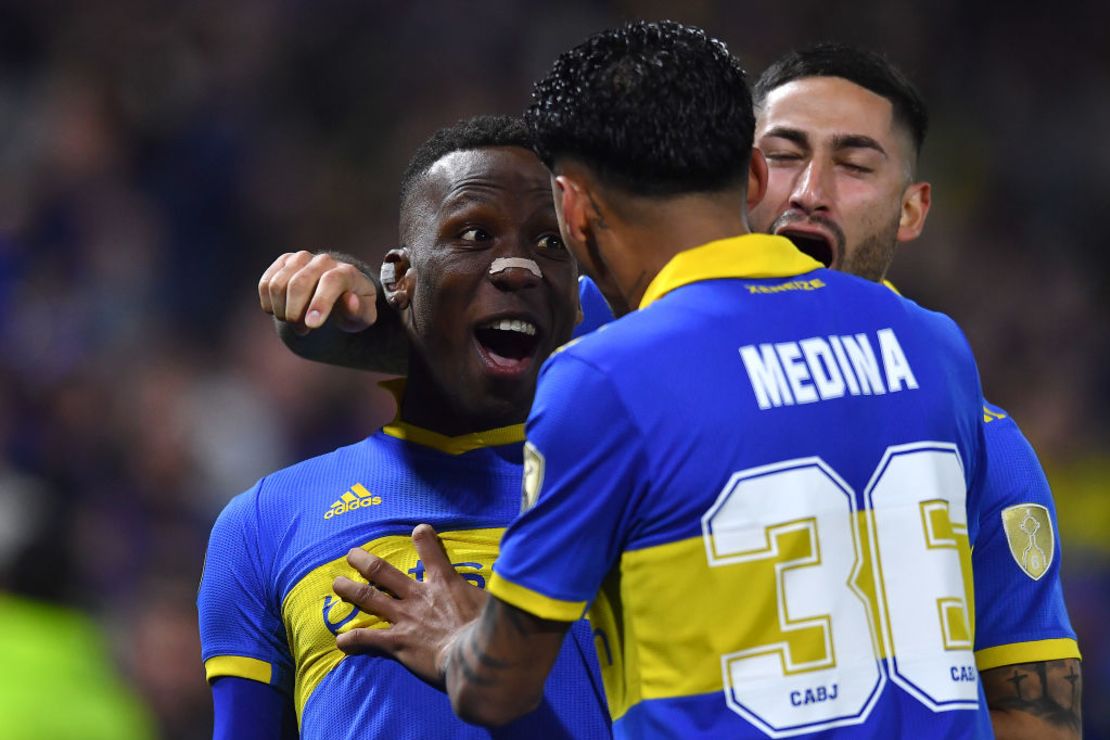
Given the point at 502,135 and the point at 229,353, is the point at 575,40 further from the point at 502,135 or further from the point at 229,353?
the point at 502,135

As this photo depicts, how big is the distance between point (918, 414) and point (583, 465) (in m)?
0.49

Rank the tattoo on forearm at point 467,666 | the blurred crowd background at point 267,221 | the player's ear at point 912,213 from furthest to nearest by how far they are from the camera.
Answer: the blurred crowd background at point 267,221 < the player's ear at point 912,213 < the tattoo on forearm at point 467,666

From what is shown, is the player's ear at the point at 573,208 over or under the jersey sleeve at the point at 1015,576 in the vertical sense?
over

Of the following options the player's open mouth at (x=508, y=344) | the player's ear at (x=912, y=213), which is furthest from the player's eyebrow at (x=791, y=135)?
the player's open mouth at (x=508, y=344)

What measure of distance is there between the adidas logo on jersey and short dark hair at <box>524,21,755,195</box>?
83 centimetres

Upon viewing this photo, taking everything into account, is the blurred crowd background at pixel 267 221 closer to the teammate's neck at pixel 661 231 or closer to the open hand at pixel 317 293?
the open hand at pixel 317 293

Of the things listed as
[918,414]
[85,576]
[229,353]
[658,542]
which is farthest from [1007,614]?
[229,353]

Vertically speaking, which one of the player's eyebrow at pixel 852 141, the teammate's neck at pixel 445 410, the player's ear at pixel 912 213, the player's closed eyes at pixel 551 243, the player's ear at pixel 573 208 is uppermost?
the player's eyebrow at pixel 852 141

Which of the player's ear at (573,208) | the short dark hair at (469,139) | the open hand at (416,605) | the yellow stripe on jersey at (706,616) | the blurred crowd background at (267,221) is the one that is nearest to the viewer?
the yellow stripe on jersey at (706,616)

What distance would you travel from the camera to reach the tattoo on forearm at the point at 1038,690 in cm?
256

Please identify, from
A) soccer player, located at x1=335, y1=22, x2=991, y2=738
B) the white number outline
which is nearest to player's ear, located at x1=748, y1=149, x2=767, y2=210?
soccer player, located at x1=335, y1=22, x2=991, y2=738

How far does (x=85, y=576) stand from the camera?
6469 mm

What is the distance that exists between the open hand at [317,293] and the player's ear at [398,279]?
0.25 ft

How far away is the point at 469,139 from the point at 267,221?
17.3 ft
